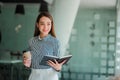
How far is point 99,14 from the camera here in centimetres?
657

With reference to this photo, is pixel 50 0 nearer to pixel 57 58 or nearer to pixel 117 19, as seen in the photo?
pixel 117 19

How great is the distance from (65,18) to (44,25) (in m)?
4.69

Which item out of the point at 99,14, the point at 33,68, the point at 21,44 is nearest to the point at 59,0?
the point at 99,14

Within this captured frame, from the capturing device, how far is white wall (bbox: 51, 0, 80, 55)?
22.3 feet

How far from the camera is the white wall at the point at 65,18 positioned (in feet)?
22.3

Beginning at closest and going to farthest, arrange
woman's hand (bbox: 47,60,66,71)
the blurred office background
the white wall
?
1. woman's hand (bbox: 47,60,66,71)
2. the blurred office background
3. the white wall

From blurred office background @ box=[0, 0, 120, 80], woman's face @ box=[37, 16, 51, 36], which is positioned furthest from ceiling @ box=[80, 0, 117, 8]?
woman's face @ box=[37, 16, 51, 36]

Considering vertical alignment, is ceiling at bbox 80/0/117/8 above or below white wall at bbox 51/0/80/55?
above

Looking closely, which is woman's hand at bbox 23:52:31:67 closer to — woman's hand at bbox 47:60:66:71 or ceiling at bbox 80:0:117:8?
woman's hand at bbox 47:60:66:71

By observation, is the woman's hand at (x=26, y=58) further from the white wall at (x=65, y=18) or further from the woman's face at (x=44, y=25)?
the white wall at (x=65, y=18)

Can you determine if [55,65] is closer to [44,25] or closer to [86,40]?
[44,25]

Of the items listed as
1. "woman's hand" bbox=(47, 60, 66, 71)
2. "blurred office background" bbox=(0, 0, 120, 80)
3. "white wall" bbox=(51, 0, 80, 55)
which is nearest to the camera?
"woman's hand" bbox=(47, 60, 66, 71)

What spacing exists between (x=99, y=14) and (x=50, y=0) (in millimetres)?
1372

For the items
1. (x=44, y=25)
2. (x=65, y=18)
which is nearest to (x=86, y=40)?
(x=65, y=18)
